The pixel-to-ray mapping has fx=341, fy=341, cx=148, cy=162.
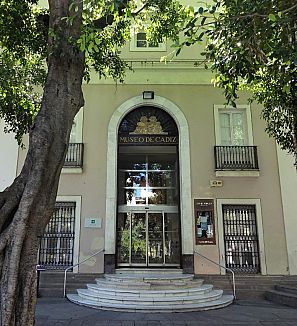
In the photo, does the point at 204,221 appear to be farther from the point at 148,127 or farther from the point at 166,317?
the point at 166,317

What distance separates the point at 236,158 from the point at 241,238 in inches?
106

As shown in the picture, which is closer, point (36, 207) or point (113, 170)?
point (36, 207)

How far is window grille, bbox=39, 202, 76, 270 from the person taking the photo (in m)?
11.0

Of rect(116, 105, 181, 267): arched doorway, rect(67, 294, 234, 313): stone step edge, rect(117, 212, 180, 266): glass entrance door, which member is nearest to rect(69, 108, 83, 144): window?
rect(116, 105, 181, 267): arched doorway

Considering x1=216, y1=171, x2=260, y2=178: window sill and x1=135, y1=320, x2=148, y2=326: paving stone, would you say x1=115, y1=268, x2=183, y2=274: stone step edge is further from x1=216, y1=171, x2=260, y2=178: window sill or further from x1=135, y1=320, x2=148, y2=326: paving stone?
x1=135, y1=320, x2=148, y2=326: paving stone

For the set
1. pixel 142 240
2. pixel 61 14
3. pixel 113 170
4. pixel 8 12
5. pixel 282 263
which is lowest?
pixel 282 263

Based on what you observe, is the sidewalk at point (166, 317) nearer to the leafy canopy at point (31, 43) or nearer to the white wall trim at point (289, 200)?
the white wall trim at point (289, 200)

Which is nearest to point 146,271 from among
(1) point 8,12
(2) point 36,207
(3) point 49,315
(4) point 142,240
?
(4) point 142,240

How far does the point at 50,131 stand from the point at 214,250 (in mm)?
7932

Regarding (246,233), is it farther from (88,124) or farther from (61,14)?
(61,14)

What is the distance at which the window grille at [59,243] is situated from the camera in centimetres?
1096

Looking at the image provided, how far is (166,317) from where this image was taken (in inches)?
287

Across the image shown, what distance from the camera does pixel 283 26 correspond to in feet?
16.3

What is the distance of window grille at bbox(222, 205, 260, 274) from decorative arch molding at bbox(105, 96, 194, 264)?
122 cm
